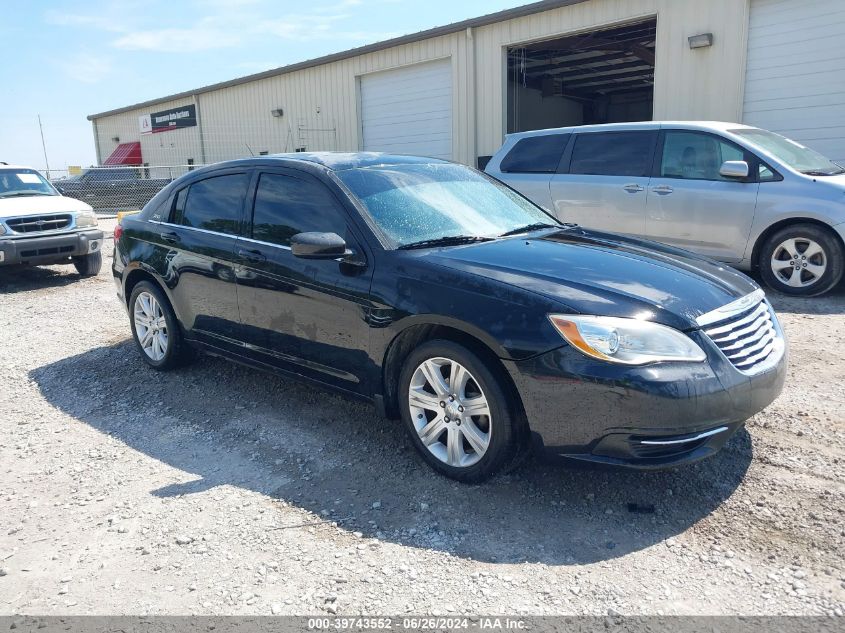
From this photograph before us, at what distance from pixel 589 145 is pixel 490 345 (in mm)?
6106

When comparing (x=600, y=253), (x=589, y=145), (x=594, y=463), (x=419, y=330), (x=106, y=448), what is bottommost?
(x=106, y=448)

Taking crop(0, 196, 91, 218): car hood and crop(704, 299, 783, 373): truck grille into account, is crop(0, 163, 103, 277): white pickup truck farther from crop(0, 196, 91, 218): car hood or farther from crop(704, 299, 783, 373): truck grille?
crop(704, 299, 783, 373): truck grille

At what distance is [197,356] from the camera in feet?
18.3

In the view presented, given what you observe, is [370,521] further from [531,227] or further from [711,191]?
[711,191]

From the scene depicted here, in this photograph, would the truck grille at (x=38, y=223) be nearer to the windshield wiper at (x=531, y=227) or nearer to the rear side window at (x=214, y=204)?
the rear side window at (x=214, y=204)

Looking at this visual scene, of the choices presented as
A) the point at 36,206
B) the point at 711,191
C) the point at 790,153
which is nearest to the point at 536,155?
the point at 711,191

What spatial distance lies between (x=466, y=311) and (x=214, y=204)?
2.45 m

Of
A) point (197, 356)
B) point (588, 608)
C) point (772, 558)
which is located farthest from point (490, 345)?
point (197, 356)

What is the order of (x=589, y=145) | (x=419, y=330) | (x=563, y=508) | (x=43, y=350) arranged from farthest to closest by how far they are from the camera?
(x=589, y=145), (x=43, y=350), (x=419, y=330), (x=563, y=508)

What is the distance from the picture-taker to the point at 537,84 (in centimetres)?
2231

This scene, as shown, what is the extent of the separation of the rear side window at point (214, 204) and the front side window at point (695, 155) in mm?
5269

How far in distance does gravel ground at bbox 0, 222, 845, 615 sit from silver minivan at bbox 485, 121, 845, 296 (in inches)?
113

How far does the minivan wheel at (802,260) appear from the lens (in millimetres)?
7055

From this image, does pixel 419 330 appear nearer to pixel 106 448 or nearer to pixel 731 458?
pixel 731 458
